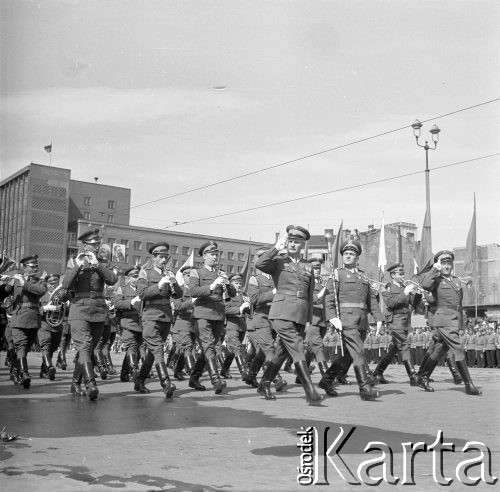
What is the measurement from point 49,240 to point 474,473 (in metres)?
89.0

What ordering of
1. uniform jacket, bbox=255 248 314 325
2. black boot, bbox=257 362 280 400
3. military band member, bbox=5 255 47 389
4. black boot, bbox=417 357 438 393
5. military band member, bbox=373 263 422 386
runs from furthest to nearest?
military band member, bbox=373 263 422 386
military band member, bbox=5 255 47 389
black boot, bbox=417 357 438 393
black boot, bbox=257 362 280 400
uniform jacket, bbox=255 248 314 325

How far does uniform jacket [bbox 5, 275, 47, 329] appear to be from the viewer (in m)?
11.7

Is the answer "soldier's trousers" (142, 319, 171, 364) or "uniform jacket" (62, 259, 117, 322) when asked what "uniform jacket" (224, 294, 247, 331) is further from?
"uniform jacket" (62, 259, 117, 322)

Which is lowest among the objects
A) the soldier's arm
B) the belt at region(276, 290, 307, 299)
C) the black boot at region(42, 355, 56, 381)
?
the black boot at region(42, 355, 56, 381)

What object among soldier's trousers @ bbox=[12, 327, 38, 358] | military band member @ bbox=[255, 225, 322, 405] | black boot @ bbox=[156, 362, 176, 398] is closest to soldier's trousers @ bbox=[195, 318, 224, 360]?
black boot @ bbox=[156, 362, 176, 398]

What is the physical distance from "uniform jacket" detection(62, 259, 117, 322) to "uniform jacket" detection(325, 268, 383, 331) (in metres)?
2.86

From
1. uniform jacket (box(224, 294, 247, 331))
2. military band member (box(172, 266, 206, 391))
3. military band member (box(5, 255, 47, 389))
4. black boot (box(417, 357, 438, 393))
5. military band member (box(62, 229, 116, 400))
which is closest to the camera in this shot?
military band member (box(62, 229, 116, 400))

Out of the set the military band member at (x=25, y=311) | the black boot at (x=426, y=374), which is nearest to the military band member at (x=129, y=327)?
the military band member at (x=25, y=311)

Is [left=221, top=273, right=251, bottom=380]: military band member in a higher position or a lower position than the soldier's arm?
lower

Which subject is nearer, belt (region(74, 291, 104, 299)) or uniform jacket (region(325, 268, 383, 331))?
belt (region(74, 291, 104, 299))

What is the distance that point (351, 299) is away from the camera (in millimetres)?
10344

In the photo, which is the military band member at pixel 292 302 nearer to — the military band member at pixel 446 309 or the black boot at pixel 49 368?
the military band member at pixel 446 309

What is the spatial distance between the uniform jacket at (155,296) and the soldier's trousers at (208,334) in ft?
1.71

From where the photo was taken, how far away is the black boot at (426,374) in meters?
11.4
